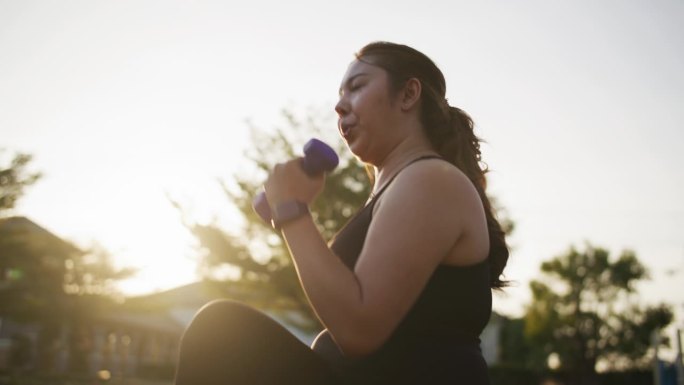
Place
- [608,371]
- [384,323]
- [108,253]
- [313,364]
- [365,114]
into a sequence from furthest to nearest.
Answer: [608,371], [108,253], [365,114], [313,364], [384,323]

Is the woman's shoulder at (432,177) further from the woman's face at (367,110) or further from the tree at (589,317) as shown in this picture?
the tree at (589,317)

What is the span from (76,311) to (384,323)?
118 ft

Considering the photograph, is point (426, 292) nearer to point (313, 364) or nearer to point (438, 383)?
point (438, 383)

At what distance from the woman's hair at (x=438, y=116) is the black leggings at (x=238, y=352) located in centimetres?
68

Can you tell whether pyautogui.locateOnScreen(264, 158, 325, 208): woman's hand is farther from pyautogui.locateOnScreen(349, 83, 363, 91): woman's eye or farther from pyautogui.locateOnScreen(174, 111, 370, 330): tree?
pyautogui.locateOnScreen(174, 111, 370, 330): tree

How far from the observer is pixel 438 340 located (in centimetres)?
144

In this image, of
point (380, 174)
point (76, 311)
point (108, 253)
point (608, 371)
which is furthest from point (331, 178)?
point (608, 371)

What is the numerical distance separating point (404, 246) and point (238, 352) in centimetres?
51

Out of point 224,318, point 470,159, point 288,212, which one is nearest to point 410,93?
point 470,159

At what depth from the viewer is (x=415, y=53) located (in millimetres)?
1938

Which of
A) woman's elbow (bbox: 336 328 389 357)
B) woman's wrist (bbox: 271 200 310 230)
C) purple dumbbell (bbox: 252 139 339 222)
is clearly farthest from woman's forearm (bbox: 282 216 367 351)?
purple dumbbell (bbox: 252 139 339 222)

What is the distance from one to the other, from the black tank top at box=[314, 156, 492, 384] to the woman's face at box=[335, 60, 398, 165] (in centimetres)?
56

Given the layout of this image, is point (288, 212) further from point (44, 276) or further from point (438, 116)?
point (44, 276)

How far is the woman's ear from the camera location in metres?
1.86
